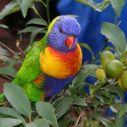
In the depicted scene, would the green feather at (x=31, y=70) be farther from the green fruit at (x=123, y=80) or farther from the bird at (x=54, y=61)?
the green fruit at (x=123, y=80)

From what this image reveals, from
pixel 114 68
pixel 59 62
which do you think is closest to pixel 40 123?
pixel 114 68

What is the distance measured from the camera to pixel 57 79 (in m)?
0.70

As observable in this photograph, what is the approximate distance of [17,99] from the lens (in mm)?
515

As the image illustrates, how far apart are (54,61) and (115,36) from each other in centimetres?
17

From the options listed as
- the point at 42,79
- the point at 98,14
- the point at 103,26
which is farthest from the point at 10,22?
the point at 103,26

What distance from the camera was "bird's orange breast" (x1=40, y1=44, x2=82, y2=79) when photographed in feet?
2.16

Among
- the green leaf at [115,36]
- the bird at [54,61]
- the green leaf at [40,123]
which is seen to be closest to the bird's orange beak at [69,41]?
the bird at [54,61]

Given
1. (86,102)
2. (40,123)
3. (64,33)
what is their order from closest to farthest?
(40,123), (86,102), (64,33)

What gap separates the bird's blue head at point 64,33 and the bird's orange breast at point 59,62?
0.01 m

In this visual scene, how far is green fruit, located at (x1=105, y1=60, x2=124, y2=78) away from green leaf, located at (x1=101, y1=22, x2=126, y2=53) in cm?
4

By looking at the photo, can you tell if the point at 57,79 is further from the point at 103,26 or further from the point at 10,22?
the point at 10,22

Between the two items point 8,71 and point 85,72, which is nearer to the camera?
point 85,72

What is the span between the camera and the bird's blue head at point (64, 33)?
Result: 2.06 feet

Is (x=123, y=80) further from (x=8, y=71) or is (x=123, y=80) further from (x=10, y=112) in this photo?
(x=8, y=71)
